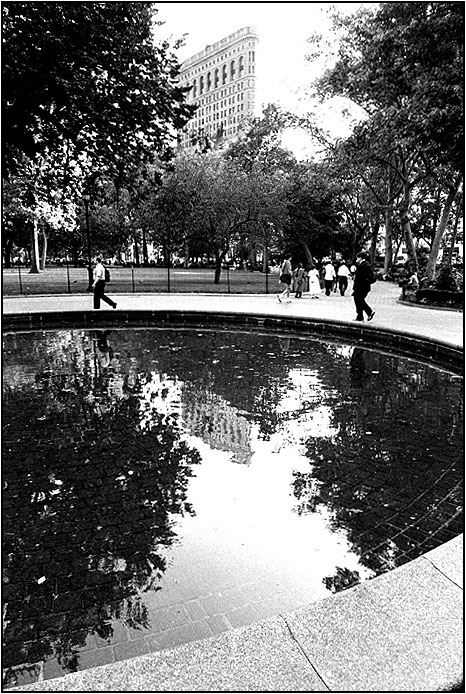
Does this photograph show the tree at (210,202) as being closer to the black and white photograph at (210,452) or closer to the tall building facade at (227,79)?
the black and white photograph at (210,452)

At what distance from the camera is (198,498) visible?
4543 mm

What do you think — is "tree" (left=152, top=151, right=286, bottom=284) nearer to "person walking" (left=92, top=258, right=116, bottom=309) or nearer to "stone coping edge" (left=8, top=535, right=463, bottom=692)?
"person walking" (left=92, top=258, right=116, bottom=309)

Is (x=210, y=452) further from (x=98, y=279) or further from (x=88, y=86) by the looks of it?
(x=98, y=279)

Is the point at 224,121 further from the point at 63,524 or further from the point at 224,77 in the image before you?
the point at 63,524

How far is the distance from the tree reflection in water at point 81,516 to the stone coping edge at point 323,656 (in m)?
0.67

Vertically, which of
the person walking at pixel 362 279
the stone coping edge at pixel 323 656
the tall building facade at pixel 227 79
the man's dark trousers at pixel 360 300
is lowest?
the stone coping edge at pixel 323 656

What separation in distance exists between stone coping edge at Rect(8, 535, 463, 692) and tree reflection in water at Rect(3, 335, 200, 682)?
671mm

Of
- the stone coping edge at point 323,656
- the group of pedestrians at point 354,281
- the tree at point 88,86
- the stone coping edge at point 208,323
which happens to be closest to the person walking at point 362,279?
the group of pedestrians at point 354,281

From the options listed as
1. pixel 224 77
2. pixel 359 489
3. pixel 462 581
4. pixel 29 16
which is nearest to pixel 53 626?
pixel 462 581

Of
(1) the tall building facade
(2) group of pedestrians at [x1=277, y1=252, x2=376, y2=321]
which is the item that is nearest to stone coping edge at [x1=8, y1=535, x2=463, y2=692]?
(2) group of pedestrians at [x1=277, y1=252, x2=376, y2=321]

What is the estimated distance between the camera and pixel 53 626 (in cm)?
293

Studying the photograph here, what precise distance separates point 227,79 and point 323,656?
14026 cm

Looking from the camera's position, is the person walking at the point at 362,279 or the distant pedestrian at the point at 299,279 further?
the distant pedestrian at the point at 299,279

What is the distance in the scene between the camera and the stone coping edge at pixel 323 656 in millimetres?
2082
